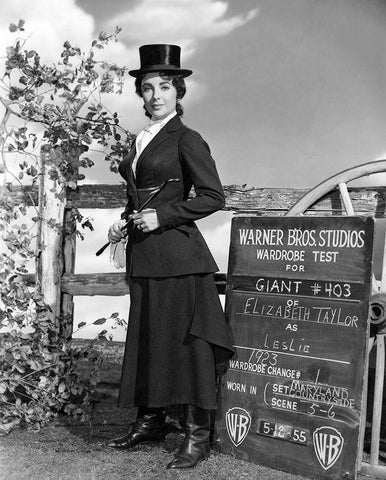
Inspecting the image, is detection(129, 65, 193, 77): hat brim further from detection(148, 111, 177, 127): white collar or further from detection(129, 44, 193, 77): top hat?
detection(148, 111, 177, 127): white collar

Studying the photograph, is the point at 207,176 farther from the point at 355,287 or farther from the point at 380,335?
the point at 380,335

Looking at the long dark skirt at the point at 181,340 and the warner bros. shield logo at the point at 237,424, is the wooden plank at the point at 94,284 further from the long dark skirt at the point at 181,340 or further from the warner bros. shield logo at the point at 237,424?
the warner bros. shield logo at the point at 237,424

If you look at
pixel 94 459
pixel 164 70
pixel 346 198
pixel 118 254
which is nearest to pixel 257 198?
pixel 346 198

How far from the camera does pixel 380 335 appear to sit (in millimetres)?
3928

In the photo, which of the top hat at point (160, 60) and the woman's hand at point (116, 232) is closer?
the top hat at point (160, 60)

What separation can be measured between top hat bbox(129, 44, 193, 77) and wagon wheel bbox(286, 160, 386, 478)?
1.05m

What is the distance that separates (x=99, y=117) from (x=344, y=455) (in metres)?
2.71

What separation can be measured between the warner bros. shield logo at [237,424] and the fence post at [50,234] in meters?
→ 1.68

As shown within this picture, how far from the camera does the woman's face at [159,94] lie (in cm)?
386

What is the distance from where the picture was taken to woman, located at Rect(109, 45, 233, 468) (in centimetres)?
376

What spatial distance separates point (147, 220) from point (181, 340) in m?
0.63

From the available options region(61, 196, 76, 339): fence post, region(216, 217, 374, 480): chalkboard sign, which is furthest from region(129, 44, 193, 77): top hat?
region(61, 196, 76, 339): fence post

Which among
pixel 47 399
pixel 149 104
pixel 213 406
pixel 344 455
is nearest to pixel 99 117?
pixel 149 104

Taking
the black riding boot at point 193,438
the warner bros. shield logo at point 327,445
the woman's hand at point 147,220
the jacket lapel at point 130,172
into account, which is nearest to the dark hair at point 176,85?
the jacket lapel at point 130,172
